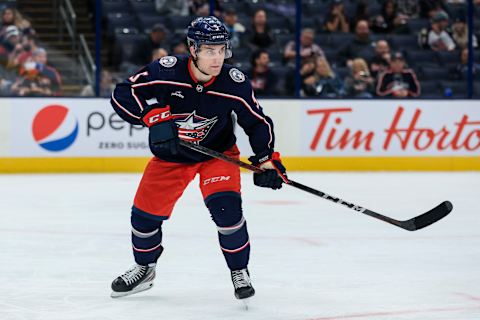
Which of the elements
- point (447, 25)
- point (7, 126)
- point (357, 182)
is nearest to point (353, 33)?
point (447, 25)

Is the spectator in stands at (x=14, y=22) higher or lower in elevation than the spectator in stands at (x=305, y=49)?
higher

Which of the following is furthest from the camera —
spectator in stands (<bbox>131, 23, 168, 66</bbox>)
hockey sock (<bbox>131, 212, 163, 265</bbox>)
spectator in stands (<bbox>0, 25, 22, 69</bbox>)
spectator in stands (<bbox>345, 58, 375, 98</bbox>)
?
spectator in stands (<bbox>345, 58, 375, 98</bbox>)

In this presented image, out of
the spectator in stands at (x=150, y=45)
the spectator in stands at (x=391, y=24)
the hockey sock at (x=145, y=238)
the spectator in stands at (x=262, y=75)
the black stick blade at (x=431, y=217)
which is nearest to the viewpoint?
the hockey sock at (x=145, y=238)

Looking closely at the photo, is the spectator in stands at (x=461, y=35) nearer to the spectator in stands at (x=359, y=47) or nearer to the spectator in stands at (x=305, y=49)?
the spectator in stands at (x=359, y=47)

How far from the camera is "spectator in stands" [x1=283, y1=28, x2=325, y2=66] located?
33.6 ft

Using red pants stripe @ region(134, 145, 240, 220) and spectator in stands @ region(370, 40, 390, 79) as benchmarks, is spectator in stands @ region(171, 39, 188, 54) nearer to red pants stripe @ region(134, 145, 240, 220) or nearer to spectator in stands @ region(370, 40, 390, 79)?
spectator in stands @ region(370, 40, 390, 79)

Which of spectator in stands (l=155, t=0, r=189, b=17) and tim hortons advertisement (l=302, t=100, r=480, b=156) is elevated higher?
spectator in stands (l=155, t=0, r=189, b=17)

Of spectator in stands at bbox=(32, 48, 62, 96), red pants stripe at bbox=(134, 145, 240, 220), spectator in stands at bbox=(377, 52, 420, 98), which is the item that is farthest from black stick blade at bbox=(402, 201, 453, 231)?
spectator in stands at bbox=(377, 52, 420, 98)

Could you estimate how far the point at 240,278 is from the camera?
390cm

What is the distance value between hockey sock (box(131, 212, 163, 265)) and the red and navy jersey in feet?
0.85

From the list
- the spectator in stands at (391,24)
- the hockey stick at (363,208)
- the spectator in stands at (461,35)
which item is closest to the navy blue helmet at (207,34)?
the hockey stick at (363,208)

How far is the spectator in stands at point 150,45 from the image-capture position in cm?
985

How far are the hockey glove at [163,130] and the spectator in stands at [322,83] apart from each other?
256 inches

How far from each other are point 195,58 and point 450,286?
4.86 ft
